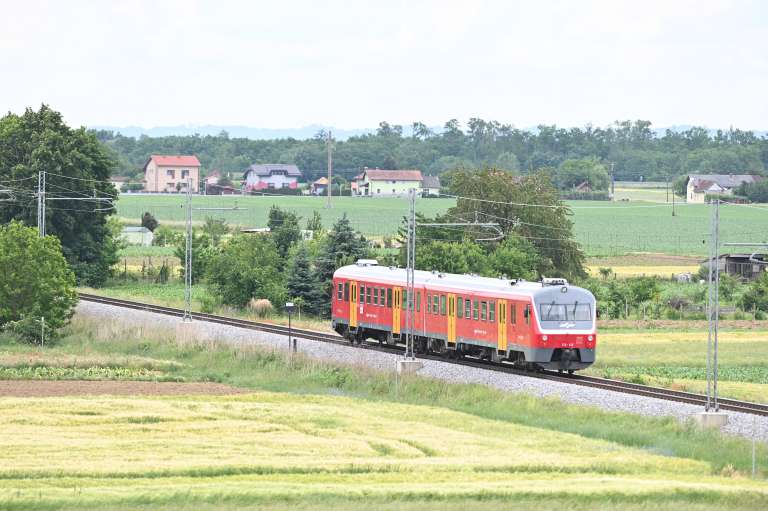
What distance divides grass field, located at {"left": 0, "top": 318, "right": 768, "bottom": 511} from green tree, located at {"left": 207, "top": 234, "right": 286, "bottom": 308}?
1074 inches

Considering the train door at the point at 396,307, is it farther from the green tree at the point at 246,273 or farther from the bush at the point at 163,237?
the bush at the point at 163,237

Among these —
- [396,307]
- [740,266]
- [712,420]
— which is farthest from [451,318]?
[740,266]

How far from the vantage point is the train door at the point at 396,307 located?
184 feet

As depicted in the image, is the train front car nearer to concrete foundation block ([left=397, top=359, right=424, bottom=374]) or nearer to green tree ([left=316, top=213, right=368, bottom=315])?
concrete foundation block ([left=397, top=359, right=424, bottom=374])

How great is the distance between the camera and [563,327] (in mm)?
47844

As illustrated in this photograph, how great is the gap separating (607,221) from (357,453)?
146 m

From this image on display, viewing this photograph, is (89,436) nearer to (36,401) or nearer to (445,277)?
(36,401)

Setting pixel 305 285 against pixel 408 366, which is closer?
pixel 408 366

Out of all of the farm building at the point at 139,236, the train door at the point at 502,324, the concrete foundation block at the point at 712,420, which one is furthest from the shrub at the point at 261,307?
the farm building at the point at 139,236

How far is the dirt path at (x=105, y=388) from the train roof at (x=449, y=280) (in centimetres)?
857

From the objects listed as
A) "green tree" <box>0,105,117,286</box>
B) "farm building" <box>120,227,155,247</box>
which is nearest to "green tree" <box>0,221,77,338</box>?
"green tree" <box>0,105,117,286</box>

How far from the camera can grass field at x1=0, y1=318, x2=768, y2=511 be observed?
3012cm

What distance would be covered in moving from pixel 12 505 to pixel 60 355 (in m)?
32.3

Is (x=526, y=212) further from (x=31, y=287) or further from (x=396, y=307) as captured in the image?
(x=396, y=307)
